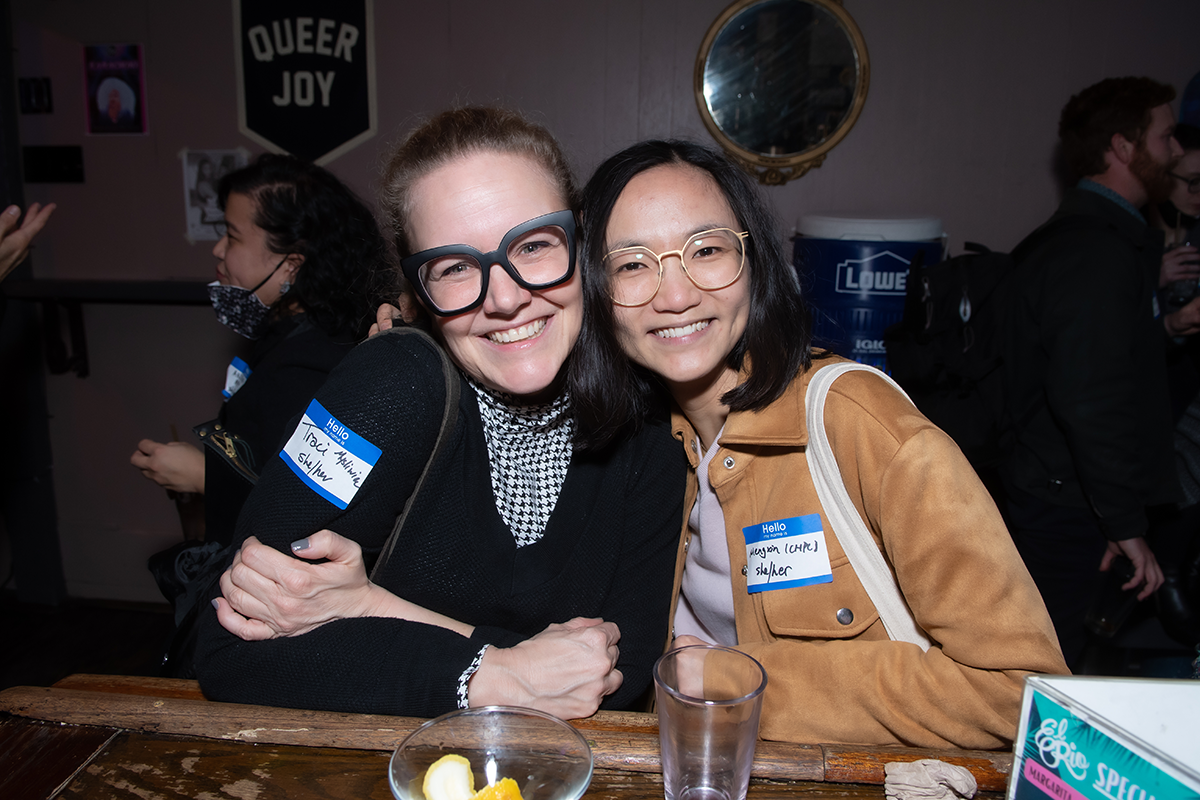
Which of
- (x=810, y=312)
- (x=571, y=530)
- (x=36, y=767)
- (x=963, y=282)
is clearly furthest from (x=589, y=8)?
(x=36, y=767)

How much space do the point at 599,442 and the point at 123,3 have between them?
13.0 ft

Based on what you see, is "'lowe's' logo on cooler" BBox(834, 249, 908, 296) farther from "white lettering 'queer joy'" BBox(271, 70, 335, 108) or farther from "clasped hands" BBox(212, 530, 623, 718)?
"white lettering 'queer joy'" BBox(271, 70, 335, 108)

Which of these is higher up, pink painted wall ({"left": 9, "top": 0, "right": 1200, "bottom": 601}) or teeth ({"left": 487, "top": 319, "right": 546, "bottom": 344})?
pink painted wall ({"left": 9, "top": 0, "right": 1200, "bottom": 601})

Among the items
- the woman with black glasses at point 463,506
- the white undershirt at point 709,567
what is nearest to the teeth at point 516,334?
the woman with black glasses at point 463,506

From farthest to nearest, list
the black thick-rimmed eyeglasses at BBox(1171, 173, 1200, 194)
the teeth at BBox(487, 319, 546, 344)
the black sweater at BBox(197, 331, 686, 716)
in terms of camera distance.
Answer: the black thick-rimmed eyeglasses at BBox(1171, 173, 1200, 194) < the teeth at BBox(487, 319, 546, 344) < the black sweater at BBox(197, 331, 686, 716)

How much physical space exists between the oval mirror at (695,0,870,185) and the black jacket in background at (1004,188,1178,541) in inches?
50.1

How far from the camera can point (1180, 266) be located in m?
2.91

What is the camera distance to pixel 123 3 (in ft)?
12.2

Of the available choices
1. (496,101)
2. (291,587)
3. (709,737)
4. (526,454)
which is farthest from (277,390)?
(496,101)

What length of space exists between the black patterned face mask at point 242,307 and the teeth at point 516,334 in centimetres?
147

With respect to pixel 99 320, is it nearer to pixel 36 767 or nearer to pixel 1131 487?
pixel 36 767

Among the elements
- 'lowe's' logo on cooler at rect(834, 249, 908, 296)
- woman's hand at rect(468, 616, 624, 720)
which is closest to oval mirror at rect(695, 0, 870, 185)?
'lowe's' logo on cooler at rect(834, 249, 908, 296)

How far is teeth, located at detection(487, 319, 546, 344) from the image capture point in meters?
1.34

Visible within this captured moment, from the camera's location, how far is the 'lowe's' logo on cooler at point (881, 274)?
292 centimetres
